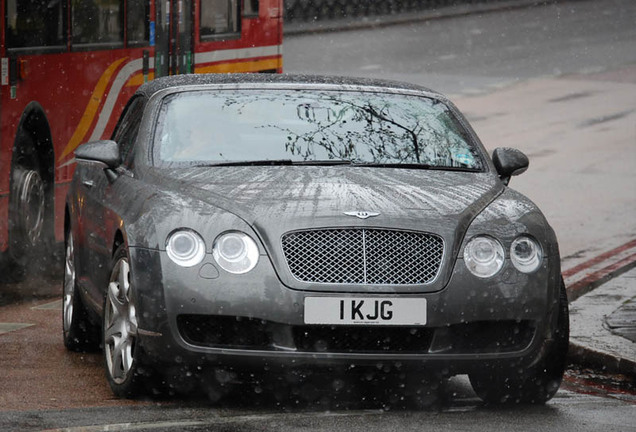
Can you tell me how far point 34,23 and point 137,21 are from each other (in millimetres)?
2519

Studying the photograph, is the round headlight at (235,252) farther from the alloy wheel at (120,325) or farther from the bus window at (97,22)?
the bus window at (97,22)

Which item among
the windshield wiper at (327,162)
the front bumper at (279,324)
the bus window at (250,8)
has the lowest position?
the front bumper at (279,324)

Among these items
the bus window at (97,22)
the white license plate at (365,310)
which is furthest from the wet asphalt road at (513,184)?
the bus window at (97,22)

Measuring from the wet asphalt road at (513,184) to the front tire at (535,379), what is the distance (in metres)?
0.08

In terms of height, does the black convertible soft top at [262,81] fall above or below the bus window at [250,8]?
above

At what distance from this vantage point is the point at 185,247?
7141mm

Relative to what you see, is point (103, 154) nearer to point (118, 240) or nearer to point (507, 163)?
point (118, 240)

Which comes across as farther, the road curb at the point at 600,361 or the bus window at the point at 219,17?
the bus window at the point at 219,17

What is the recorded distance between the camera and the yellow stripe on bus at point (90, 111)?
1355cm

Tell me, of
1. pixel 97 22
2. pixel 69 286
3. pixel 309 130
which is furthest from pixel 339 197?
pixel 97 22

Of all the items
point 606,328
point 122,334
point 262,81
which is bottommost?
point 606,328

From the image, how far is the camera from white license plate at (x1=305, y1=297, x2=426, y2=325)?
23.0ft

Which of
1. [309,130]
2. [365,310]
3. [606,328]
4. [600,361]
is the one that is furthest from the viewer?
[606,328]

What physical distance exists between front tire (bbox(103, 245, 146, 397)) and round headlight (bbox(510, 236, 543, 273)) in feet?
5.64
